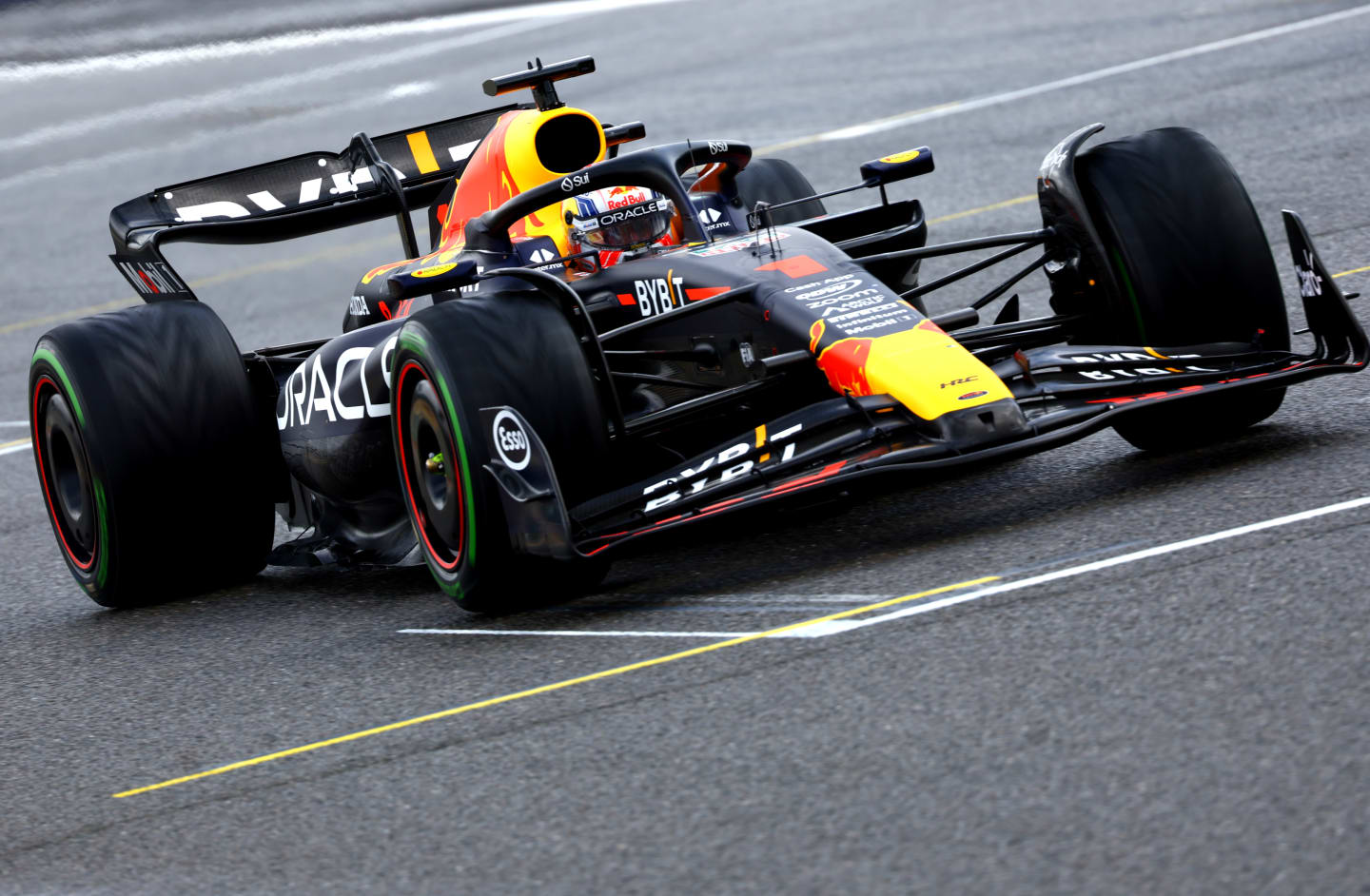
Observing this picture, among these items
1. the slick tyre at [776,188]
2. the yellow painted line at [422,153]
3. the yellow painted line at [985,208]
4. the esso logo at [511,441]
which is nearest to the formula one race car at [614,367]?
the esso logo at [511,441]

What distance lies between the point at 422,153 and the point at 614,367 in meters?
2.50

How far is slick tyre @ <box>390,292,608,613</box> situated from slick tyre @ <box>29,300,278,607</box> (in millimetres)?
1404

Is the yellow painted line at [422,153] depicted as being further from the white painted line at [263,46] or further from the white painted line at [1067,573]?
the white painted line at [263,46]

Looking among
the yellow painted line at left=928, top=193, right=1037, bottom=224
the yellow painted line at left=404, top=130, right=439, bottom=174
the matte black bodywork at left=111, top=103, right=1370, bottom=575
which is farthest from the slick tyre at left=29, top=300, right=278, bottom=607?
the yellow painted line at left=928, top=193, right=1037, bottom=224

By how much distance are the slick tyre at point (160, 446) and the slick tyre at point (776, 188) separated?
97.9 inches

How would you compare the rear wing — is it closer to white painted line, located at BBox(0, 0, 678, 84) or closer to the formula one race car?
the formula one race car

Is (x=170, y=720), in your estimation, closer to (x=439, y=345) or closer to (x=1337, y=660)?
(x=439, y=345)

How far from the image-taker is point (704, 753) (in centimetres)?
440

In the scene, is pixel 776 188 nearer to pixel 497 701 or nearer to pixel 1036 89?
pixel 497 701

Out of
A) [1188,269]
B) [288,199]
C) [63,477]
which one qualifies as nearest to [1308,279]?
[1188,269]

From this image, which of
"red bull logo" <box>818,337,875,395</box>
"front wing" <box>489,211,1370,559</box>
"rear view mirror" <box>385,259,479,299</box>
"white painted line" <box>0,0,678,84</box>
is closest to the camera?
"front wing" <box>489,211,1370,559</box>

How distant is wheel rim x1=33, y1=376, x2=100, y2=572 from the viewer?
725 centimetres

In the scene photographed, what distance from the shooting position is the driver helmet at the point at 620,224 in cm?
724

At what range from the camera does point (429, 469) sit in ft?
19.9
